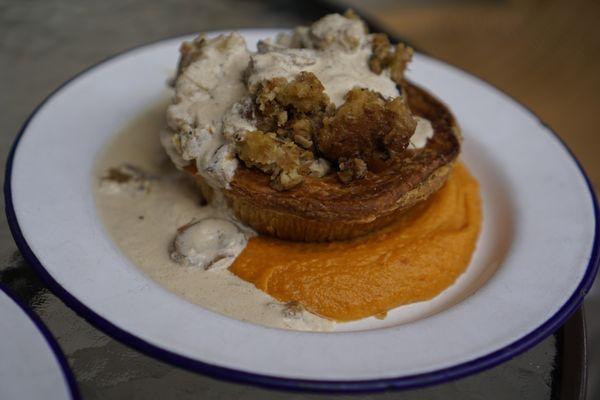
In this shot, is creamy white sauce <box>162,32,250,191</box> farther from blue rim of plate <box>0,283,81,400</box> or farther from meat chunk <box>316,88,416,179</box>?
blue rim of plate <box>0,283,81,400</box>

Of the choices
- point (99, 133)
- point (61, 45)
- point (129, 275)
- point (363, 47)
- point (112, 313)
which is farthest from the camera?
point (61, 45)

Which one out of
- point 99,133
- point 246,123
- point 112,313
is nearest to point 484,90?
point 246,123

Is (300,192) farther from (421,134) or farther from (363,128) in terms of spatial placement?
(421,134)

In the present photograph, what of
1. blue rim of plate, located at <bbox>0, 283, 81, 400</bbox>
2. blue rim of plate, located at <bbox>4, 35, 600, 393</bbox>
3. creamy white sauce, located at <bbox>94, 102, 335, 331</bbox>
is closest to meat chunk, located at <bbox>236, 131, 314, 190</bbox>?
creamy white sauce, located at <bbox>94, 102, 335, 331</bbox>

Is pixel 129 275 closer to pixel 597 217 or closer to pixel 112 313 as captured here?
pixel 112 313

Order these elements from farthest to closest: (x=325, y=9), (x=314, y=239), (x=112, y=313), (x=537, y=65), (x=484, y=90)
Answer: (x=537, y=65) → (x=325, y=9) → (x=484, y=90) → (x=314, y=239) → (x=112, y=313)

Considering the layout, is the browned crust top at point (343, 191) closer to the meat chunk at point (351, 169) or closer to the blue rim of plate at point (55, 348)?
the meat chunk at point (351, 169)

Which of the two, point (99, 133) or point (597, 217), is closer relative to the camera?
point (597, 217)
